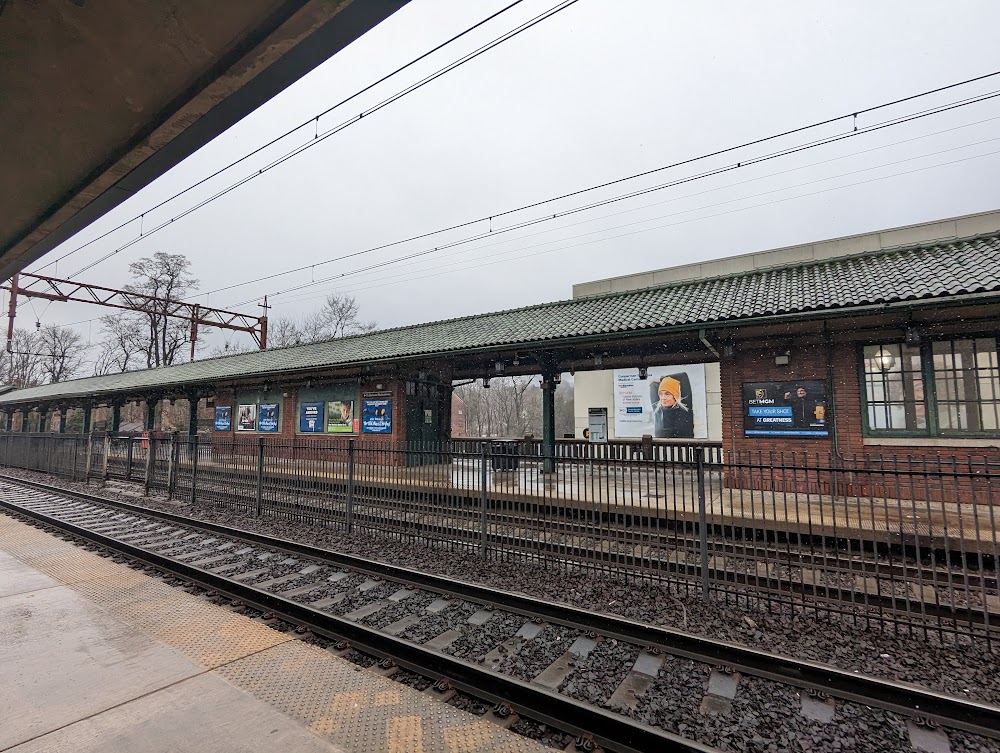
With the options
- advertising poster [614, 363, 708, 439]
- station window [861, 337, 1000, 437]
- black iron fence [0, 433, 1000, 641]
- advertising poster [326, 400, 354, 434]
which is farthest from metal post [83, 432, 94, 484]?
advertising poster [614, 363, 708, 439]

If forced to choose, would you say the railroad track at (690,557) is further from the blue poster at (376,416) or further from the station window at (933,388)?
the blue poster at (376,416)

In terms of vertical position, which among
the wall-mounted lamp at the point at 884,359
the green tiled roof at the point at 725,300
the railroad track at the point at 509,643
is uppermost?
the green tiled roof at the point at 725,300

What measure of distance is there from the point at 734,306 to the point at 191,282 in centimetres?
4220

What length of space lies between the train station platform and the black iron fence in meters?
3.10

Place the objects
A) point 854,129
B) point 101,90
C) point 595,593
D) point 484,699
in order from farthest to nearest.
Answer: point 854,129
point 595,593
point 484,699
point 101,90

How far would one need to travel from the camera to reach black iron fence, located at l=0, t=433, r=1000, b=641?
4.87 m

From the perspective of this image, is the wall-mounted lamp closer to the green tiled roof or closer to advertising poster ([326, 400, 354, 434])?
the green tiled roof

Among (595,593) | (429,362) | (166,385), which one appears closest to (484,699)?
(595,593)

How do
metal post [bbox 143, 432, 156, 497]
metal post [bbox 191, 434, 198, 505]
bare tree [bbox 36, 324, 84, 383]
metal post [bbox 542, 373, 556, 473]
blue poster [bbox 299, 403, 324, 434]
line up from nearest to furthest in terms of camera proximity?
metal post [bbox 191, 434, 198, 505]
metal post [bbox 143, 432, 156, 497]
metal post [bbox 542, 373, 556, 473]
blue poster [bbox 299, 403, 324, 434]
bare tree [bbox 36, 324, 84, 383]

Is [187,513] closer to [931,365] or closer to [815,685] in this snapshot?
[815,685]

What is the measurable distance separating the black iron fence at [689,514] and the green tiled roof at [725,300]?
3.17m

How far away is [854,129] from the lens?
805 cm

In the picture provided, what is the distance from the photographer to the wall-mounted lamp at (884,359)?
9.54 meters

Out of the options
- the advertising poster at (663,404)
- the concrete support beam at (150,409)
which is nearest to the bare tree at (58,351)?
the concrete support beam at (150,409)
